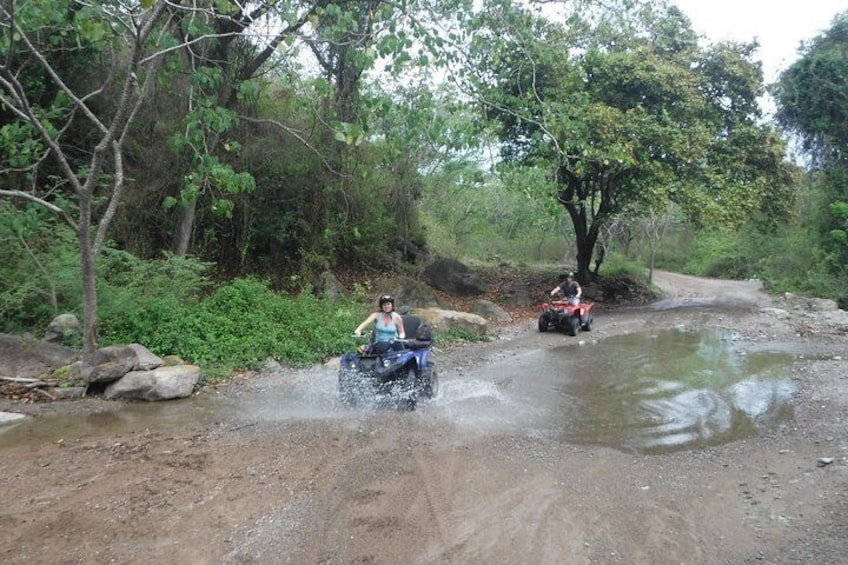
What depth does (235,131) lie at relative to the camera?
571 inches

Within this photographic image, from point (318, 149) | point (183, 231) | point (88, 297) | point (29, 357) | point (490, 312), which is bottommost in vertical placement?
point (490, 312)

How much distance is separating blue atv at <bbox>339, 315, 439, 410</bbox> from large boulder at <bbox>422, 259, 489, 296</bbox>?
1145cm

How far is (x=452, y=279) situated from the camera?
64.2ft

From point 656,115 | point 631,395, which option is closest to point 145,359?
point 631,395

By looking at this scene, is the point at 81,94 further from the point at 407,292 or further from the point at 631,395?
the point at 631,395

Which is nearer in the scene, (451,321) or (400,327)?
(400,327)

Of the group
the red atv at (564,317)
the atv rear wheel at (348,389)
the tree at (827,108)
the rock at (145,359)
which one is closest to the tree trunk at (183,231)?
the rock at (145,359)

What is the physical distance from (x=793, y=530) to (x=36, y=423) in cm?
792

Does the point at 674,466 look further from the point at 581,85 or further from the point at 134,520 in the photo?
the point at 581,85

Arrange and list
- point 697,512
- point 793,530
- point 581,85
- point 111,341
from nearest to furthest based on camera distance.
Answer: point 793,530 → point 697,512 → point 111,341 → point 581,85

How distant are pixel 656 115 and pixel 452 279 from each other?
26.7ft

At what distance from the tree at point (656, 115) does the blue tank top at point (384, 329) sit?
8631 mm

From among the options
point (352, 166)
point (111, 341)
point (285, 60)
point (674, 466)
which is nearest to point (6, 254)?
point (111, 341)

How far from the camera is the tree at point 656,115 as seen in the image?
16.7 metres
